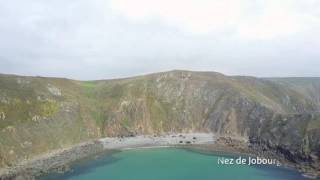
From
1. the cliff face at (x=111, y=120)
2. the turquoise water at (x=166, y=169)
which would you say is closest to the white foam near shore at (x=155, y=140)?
the cliff face at (x=111, y=120)

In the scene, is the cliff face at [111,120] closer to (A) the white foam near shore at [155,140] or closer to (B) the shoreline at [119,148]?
(B) the shoreline at [119,148]

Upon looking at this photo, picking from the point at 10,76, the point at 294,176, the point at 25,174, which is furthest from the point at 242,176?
the point at 10,76

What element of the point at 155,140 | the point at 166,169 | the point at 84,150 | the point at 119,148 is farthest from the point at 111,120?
the point at 166,169

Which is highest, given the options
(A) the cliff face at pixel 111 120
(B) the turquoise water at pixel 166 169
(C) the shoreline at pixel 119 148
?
(A) the cliff face at pixel 111 120

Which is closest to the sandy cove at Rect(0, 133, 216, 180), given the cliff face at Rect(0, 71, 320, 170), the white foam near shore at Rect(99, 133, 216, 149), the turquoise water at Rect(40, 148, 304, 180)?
the white foam near shore at Rect(99, 133, 216, 149)

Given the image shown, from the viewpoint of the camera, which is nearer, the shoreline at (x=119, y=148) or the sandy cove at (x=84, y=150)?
the sandy cove at (x=84, y=150)

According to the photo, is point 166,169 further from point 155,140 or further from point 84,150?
point 155,140

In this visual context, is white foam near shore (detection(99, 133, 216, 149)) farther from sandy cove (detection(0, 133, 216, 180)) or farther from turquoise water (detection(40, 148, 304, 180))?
turquoise water (detection(40, 148, 304, 180))
